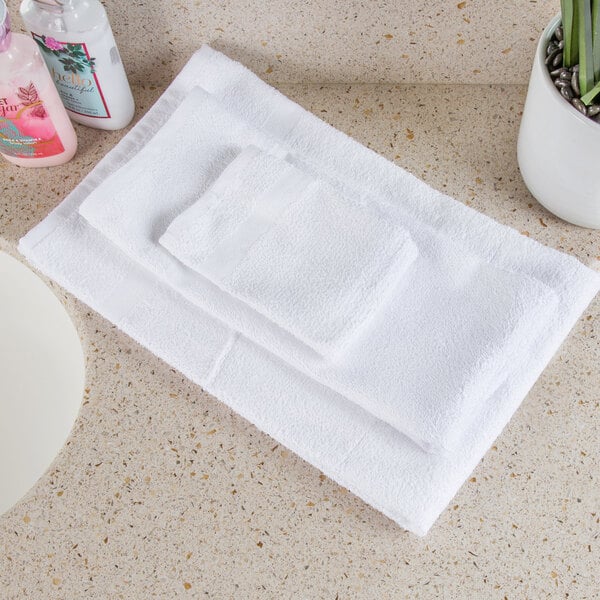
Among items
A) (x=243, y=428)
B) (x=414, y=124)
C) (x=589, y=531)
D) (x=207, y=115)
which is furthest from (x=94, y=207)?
(x=589, y=531)

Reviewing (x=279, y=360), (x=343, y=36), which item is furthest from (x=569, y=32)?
(x=279, y=360)

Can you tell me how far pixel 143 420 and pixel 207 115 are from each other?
31 centimetres

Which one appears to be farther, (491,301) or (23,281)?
(23,281)

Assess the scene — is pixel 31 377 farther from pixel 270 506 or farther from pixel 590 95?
pixel 590 95

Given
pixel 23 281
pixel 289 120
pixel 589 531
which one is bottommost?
pixel 589 531

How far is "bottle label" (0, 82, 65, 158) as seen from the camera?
30.3 inches

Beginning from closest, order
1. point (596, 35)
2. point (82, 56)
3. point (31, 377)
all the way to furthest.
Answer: point (596, 35), point (82, 56), point (31, 377)

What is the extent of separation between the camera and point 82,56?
2.57 ft

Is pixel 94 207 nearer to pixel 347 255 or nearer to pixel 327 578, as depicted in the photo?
pixel 347 255

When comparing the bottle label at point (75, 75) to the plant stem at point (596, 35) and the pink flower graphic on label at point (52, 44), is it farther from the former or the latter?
the plant stem at point (596, 35)

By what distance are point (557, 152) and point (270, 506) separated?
1.41ft

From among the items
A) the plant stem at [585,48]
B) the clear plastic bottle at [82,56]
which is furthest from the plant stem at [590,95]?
the clear plastic bottle at [82,56]

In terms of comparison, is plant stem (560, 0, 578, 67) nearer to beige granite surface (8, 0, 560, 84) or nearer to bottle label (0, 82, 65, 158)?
beige granite surface (8, 0, 560, 84)

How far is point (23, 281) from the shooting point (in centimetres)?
89
